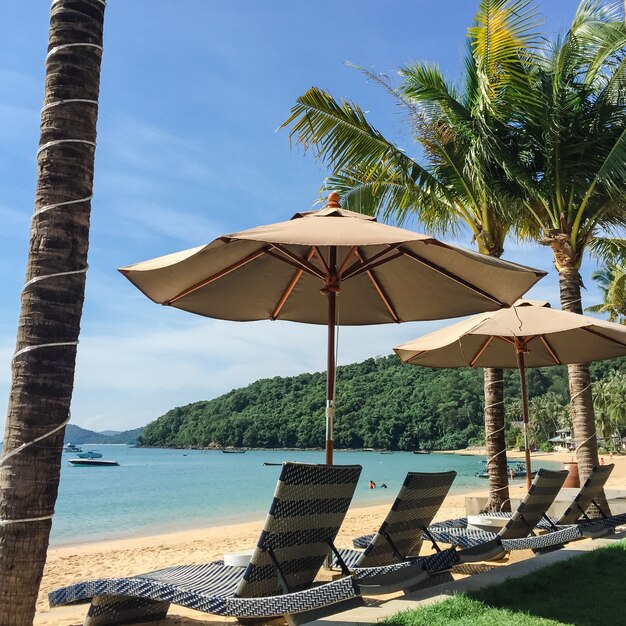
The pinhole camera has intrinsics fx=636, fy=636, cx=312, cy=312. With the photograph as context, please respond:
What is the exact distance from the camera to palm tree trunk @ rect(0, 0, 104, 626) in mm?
3008

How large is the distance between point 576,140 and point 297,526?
24.7 feet

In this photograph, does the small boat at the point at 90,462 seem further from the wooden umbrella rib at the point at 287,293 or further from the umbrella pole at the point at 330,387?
the umbrella pole at the point at 330,387

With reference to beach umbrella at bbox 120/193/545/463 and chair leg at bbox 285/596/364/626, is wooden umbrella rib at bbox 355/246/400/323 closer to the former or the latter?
beach umbrella at bbox 120/193/545/463

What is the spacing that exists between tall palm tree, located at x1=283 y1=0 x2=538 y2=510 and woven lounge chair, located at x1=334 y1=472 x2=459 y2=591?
473 centimetres

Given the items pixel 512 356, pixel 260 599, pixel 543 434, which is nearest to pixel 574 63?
pixel 512 356

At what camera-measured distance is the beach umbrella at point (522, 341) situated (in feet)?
20.6

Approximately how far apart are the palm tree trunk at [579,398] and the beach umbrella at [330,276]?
356 centimetres

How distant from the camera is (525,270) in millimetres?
4344

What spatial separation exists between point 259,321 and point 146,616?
10.7 ft

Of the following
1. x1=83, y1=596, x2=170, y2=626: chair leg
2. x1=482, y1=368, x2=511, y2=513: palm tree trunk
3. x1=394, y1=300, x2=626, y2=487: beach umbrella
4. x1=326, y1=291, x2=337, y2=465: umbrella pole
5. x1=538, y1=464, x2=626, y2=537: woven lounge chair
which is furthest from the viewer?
x1=482, y1=368, x2=511, y2=513: palm tree trunk

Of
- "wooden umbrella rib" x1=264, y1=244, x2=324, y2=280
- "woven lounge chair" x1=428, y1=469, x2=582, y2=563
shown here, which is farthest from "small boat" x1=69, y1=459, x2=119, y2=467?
"wooden umbrella rib" x1=264, y1=244, x2=324, y2=280

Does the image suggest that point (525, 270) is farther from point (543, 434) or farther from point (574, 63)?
point (543, 434)

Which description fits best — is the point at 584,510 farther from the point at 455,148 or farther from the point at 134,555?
the point at 134,555

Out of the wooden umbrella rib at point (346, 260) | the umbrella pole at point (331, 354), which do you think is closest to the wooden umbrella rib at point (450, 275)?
the wooden umbrella rib at point (346, 260)
